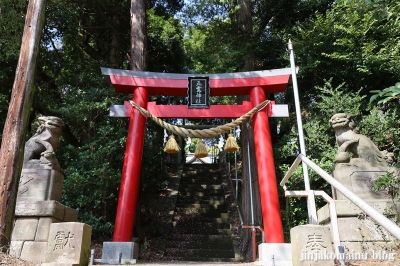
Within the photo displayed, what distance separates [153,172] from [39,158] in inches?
173

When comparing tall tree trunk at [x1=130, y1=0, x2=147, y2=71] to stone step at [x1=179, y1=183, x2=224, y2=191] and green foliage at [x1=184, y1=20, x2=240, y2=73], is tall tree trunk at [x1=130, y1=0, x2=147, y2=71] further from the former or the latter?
stone step at [x1=179, y1=183, x2=224, y2=191]

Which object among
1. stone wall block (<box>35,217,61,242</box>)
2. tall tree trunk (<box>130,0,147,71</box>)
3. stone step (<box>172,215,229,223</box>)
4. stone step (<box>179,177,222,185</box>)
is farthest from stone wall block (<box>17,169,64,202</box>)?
stone step (<box>179,177,222,185</box>)

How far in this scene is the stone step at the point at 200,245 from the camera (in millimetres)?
7656

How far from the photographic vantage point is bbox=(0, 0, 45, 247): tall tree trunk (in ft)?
11.3

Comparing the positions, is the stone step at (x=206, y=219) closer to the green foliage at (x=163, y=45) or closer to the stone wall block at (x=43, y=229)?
the stone wall block at (x=43, y=229)

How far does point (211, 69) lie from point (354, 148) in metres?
5.55

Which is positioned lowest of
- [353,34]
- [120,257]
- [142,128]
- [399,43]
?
[120,257]

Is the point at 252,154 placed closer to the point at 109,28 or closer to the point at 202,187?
the point at 202,187

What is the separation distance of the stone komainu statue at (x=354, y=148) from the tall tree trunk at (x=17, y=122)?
167 inches

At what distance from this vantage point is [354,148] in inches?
185

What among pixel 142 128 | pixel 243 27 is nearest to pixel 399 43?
pixel 243 27

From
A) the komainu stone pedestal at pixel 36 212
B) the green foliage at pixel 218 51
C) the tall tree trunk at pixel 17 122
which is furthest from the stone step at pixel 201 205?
the tall tree trunk at pixel 17 122

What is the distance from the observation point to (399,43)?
6.97m

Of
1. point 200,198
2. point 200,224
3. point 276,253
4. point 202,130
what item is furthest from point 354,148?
point 200,198
